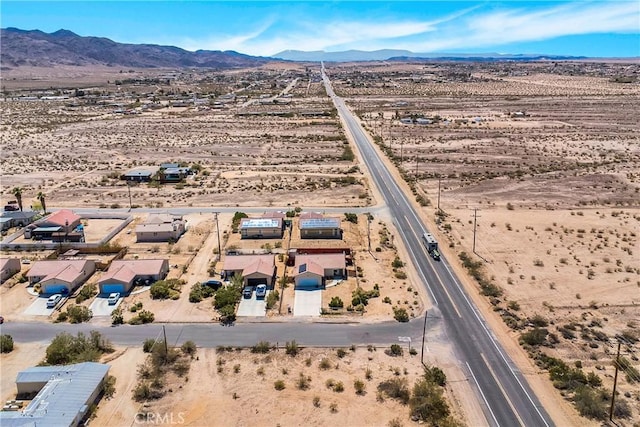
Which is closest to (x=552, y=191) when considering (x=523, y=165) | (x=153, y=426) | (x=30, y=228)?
(x=523, y=165)

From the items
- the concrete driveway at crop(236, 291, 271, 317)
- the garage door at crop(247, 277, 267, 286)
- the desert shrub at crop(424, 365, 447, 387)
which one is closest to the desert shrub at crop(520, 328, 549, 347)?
the desert shrub at crop(424, 365, 447, 387)

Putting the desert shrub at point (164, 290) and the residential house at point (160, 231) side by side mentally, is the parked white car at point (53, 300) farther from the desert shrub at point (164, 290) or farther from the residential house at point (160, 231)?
the residential house at point (160, 231)

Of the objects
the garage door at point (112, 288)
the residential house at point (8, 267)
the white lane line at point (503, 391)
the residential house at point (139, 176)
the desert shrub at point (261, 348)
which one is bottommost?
the white lane line at point (503, 391)

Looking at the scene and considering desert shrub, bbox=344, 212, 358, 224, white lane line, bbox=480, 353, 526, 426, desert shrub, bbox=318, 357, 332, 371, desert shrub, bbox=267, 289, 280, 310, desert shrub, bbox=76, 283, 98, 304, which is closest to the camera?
white lane line, bbox=480, 353, 526, 426

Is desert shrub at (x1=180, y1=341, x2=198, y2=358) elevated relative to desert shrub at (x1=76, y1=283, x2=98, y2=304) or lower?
lower

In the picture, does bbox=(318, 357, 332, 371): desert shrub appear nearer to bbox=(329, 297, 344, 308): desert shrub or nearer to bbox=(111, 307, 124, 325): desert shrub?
bbox=(329, 297, 344, 308): desert shrub

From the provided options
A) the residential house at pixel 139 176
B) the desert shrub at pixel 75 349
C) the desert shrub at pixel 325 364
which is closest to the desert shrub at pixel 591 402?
the desert shrub at pixel 325 364

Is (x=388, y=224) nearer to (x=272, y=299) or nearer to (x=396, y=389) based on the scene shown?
(x=272, y=299)

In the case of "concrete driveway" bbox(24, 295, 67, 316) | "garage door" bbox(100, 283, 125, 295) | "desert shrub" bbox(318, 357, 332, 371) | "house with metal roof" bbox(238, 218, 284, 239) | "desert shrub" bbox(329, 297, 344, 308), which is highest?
"house with metal roof" bbox(238, 218, 284, 239)
